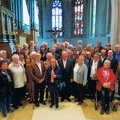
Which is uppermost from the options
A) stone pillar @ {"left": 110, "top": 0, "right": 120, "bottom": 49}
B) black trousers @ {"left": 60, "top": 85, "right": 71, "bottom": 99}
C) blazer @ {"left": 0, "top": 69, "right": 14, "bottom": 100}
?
stone pillar @ {"left": 110, "top": 0, "right": 120, "bottom": 49}

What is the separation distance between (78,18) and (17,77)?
48.3ft

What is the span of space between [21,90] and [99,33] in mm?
10300

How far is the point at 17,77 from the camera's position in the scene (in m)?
3.62

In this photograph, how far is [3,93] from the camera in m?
3.29

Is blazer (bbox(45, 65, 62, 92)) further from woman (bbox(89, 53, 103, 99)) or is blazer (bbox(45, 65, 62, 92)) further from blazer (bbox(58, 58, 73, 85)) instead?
woman (bbox(89, 53, 103, 99))

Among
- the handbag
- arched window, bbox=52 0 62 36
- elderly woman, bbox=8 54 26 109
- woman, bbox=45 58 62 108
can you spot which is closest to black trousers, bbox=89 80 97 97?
the handbag

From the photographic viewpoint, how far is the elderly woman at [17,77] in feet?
11.8

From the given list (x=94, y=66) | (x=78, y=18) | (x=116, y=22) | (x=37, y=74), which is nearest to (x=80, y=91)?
(x=94, y=66)

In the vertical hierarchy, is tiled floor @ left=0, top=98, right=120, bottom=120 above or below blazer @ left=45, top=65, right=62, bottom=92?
below

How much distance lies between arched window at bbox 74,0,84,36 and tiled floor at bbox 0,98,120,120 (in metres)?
14.0

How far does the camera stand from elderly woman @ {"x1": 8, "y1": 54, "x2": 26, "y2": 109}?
11.8ft

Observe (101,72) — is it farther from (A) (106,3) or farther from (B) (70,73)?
(A) (106,3)

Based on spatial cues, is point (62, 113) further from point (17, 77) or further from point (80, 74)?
point (17, 77)

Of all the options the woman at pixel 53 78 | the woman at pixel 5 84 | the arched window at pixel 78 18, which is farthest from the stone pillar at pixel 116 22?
the arched window at pixel 78 18
